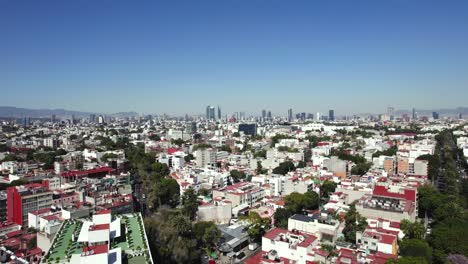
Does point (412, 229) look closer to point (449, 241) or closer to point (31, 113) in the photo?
point (449, 241)

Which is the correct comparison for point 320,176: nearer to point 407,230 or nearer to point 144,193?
point 407,230


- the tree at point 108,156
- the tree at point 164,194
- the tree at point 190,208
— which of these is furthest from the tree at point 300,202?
the tree at point 108,156

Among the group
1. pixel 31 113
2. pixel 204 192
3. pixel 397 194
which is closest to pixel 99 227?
pixel 204 192

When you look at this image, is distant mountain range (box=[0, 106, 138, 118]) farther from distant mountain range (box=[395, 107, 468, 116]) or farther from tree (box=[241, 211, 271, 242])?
tree (box=[241, 211, 271, 242])

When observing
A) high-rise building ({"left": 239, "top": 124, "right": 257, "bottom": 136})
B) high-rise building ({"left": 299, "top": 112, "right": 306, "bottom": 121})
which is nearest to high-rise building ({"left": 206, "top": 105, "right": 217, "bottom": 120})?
high-rise building ({"left": 299, "top": 112, "right": 306, "bottom": 121})

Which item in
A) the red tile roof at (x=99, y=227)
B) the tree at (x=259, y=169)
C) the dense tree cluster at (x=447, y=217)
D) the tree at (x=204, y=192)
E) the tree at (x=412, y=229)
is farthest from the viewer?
the tree at (x=259, y=169)

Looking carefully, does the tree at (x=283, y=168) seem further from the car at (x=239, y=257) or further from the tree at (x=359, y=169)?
the car at (x=239, y=257)
